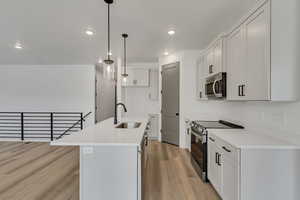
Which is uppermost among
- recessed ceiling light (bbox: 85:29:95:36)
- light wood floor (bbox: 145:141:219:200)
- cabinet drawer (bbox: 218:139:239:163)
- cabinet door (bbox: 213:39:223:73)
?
recessed ceiling light (bbox: 85:29:95:36)

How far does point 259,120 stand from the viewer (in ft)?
8.01

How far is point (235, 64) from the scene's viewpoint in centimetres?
246

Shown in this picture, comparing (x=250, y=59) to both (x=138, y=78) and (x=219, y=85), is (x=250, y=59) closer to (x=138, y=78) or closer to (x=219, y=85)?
(x=219, y=85)

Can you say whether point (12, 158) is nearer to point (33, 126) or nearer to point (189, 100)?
point (33, 126)

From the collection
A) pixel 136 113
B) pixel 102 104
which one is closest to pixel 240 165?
pixel 136 113

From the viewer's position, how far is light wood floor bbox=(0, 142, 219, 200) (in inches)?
97.9

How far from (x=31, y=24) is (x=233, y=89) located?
3.59 meters

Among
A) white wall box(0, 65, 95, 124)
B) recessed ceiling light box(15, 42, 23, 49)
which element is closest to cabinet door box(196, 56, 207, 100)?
white wall box(0, 65, 95, 124)

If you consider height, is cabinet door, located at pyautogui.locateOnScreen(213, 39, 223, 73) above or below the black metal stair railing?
above

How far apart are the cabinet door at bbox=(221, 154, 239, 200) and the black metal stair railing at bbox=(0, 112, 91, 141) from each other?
4.92 metres

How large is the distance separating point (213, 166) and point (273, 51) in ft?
5.55

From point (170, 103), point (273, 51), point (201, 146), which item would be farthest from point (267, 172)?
point (170, 103)

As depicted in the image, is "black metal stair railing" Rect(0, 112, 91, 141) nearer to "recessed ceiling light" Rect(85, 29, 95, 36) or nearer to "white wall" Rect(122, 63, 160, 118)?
"white wall" Rect(122, 63, 160, 118)

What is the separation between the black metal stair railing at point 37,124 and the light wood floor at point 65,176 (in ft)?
5.03
